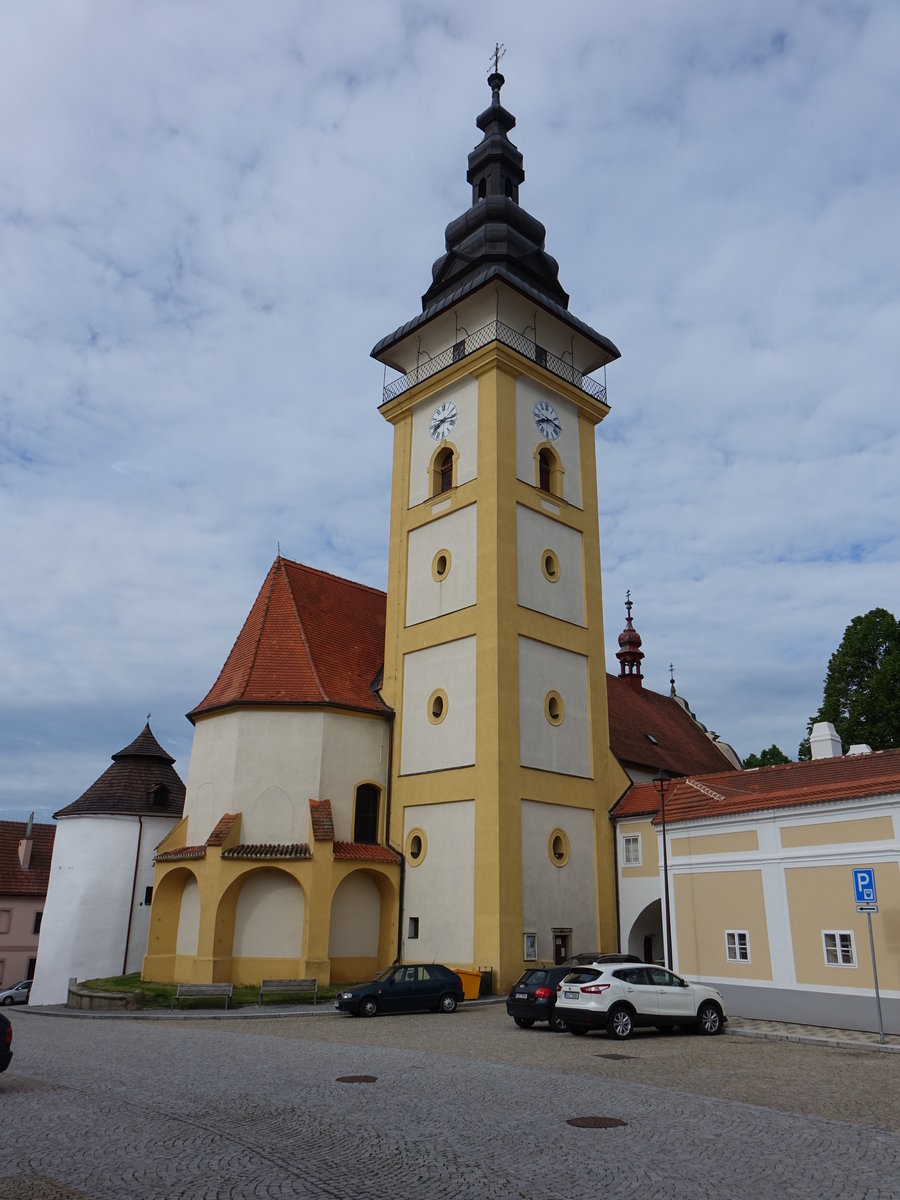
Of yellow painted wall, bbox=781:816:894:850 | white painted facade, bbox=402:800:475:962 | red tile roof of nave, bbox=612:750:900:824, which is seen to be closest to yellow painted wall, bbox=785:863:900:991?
yellow painted wall, bbox=781:816:894:850

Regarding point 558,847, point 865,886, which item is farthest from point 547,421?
point 865,886

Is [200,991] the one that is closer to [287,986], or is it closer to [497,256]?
[287,986]

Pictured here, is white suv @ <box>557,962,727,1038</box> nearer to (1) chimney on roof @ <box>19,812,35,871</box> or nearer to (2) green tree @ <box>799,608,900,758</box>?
(2) green tree @ <box>799,608,900,758</box>

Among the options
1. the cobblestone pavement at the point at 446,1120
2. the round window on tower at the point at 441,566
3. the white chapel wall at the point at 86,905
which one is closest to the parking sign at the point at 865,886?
the cobblestone pavement at the point at 446,1120

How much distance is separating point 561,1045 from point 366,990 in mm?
6066

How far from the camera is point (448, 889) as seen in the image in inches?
995

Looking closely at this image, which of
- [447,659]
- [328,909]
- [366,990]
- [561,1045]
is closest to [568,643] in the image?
[447,659]

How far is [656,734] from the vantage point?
37.2m

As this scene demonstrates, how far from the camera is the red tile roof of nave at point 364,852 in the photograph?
25.3 metres

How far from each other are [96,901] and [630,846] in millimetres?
16924

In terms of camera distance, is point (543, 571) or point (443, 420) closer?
point (543, 571)

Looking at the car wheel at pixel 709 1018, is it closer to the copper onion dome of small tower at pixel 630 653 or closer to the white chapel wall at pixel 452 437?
the white chapel wall at pixel 452 437

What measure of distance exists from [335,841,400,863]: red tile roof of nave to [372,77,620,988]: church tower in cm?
54

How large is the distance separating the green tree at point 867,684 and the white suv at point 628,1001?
21.4 meters
